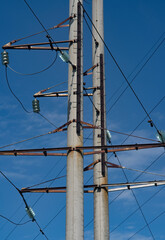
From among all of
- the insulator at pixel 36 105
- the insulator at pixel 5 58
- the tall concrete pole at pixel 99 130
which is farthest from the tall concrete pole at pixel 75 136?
the insulator at pixel 36 105

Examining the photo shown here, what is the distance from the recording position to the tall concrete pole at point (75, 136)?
18906 mm

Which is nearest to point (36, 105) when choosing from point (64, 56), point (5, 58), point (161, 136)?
point (5, 58)

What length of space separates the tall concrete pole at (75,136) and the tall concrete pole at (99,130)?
5.96 ft

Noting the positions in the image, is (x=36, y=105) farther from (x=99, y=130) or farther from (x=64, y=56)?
(x=64, y=56)

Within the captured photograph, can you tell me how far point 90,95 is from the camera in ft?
93.5

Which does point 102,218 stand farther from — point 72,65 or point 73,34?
point 73,34

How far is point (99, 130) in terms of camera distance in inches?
1031

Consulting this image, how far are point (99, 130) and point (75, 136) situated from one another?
5.61m

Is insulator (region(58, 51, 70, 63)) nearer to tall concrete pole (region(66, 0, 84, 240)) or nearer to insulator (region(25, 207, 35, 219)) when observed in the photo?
tall concrete pole (region(66, 0, 84, 240))

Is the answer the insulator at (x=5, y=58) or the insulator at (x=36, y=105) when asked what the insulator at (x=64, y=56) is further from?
the insulator at (x=36, y=105)

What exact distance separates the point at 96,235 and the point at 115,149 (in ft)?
17.5

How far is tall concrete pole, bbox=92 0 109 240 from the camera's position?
79.0 feet

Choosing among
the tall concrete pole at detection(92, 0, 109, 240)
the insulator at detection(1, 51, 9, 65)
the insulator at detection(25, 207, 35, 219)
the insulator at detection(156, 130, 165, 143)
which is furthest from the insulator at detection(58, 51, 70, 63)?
the insulator at detection(25, 207, 35, 219)

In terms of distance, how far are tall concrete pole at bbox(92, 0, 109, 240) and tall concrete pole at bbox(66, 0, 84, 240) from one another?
1816mm
